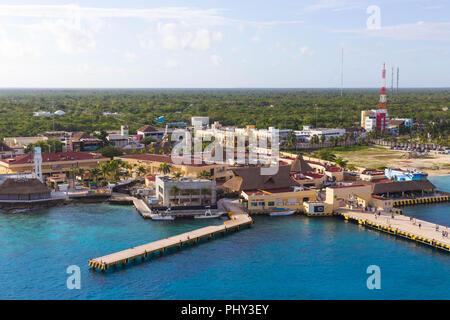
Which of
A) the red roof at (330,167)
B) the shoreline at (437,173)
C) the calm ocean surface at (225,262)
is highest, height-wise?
the red roof at (330,167)

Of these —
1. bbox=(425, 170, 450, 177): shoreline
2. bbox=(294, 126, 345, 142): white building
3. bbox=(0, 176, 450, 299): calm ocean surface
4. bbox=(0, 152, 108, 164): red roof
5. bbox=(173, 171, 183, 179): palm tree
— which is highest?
bbox=(294, 126, 345, 142): white building

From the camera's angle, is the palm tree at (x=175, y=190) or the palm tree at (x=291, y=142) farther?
the palm tree at (x=291, y=142)

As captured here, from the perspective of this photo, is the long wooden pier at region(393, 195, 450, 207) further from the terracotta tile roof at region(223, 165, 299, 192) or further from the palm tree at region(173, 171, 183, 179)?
the palm tree at region(173, 171, 183, 179)

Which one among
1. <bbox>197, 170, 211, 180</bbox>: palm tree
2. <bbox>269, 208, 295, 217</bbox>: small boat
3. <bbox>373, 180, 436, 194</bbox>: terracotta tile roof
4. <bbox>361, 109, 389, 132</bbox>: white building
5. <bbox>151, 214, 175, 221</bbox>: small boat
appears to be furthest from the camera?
<bbox>361, 109, 389, 132</bbox>: white building

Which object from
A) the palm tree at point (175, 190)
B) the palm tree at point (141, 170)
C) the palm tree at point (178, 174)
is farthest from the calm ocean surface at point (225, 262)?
the palm tree at point (141, 170)

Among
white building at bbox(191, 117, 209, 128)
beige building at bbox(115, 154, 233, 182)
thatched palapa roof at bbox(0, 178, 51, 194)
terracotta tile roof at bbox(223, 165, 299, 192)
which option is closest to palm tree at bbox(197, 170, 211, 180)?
beige building at bbox(115, 154, 233, 182)

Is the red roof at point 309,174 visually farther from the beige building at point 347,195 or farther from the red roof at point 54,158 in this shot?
the red roof at point 54,158

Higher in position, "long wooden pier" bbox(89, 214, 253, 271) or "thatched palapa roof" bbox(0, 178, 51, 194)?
"thatched palapa roof" bbox(0, 178, 51, 194)
